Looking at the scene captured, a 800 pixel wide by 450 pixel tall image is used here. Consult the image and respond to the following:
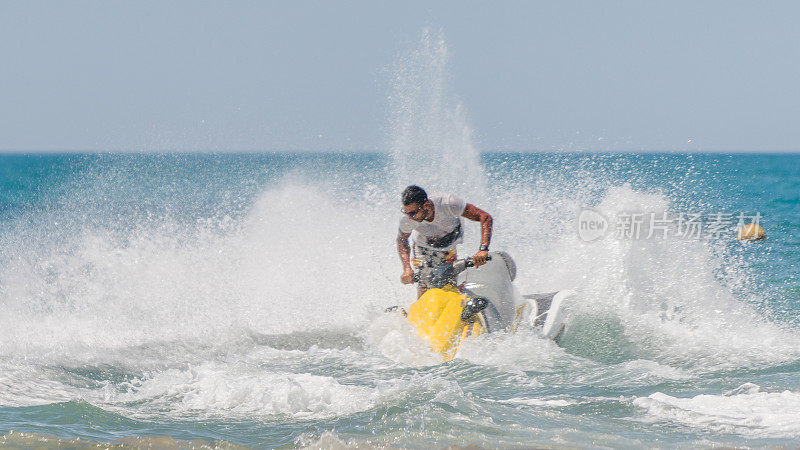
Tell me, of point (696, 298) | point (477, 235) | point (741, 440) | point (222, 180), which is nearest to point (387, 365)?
point (741, 440)

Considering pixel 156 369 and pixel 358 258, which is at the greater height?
pixel 358 258

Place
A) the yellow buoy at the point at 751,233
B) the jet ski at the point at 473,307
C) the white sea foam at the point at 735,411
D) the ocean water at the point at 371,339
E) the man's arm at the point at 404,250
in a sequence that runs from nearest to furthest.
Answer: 1. the white sea foam at the point at 735,411
2. the ocean water at the point at 371,339
3. the jet ski at the point at 473,307
4. the man's arm at the point at 404,250
5. the yellow buoy at the point at 751,233

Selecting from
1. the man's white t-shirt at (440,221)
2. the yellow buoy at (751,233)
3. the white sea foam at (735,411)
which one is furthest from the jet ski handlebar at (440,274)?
the yellow buoy at (751,233)

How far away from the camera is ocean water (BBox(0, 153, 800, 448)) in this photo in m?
5.22

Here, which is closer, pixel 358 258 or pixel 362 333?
pixel 362 333

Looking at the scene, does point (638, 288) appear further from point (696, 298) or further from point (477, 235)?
point (477, 235)

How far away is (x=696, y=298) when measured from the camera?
10062 mm

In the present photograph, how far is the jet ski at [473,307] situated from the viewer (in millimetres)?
7297

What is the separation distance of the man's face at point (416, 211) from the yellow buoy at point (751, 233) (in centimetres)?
1594

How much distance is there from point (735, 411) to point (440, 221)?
335cm

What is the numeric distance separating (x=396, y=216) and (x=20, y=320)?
598 cm

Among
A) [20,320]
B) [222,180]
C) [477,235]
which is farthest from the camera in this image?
[222,180]

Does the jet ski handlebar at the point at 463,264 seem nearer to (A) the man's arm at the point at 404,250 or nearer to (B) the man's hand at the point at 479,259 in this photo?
(B) the man's hand at the point at 479,259

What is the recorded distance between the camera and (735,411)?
545 cm
